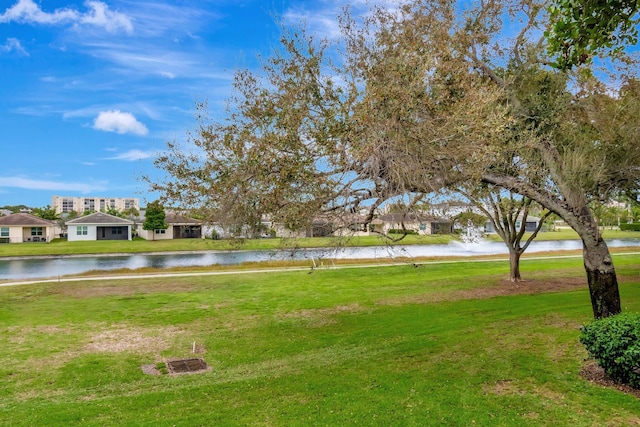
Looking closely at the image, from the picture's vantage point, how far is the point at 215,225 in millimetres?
9414

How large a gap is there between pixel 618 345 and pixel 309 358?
5.82 m

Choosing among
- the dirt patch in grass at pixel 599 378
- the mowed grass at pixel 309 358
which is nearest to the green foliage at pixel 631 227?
the mowed grass at pixel 309 358

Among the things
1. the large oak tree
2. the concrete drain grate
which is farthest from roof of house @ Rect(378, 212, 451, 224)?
the concrete drain grate

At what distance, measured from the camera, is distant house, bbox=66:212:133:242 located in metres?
61.9

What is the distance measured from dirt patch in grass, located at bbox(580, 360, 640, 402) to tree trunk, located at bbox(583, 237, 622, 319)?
1.97 metres

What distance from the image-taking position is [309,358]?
9812 millimetres

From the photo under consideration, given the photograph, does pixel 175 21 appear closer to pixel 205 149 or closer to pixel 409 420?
pixel 205 149

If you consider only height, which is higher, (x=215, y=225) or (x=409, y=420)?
(x=215, y=225)

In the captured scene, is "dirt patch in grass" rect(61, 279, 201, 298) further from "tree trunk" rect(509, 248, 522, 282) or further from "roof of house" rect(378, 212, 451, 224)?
"tree trunk" rect(509, 248, 522, 282)

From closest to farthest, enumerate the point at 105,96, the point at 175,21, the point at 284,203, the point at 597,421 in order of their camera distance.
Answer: the point at 597,421 → the point at 284,203 → the point at 175,21 → the point at 105,96

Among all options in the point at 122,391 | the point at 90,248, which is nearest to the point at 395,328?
the point at 122,391

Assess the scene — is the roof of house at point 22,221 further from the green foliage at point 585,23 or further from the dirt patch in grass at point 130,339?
the green foliage at point 585,23

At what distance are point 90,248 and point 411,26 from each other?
48715 mm

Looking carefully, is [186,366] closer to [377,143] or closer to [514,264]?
[377,143]
